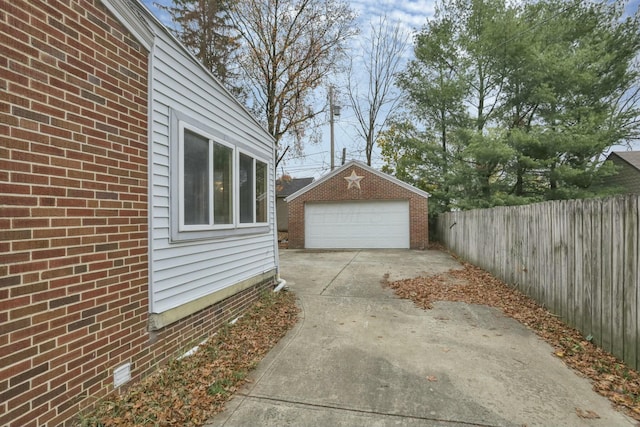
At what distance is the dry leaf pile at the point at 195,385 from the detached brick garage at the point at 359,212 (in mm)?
10276

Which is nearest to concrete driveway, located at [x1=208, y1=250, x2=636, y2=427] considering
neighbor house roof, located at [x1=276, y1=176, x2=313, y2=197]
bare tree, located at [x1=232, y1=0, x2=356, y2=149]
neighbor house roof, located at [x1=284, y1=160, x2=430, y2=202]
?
neighbor house roof, located at [x1=284, y1=160, x2=430, y2=202]

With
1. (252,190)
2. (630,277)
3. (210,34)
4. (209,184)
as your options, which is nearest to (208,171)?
(209,184)

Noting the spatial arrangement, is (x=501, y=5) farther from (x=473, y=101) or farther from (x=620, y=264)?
(x=620, y=264)

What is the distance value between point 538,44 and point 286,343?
1561cm

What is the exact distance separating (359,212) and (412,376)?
11.7 meters

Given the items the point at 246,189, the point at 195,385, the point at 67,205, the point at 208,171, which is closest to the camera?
the point at 67,205

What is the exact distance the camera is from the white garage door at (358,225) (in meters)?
14.5

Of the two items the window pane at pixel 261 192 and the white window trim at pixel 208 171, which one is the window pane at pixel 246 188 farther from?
the white window trim at pixel 208 171

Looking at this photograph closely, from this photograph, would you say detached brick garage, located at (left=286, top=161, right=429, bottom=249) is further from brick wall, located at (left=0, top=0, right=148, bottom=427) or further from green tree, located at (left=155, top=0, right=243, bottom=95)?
brick wall, located at (left=0, top=0, right=148, bottom=427)

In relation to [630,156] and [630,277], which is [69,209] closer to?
[630,277]

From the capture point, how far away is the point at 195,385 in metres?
2.98

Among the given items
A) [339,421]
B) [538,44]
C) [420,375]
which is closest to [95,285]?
[339,421]

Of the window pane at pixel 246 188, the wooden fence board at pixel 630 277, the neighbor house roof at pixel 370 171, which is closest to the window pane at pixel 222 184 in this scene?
the window pane at pixel 246 188

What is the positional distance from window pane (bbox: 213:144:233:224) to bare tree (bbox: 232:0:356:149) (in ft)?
32.6
